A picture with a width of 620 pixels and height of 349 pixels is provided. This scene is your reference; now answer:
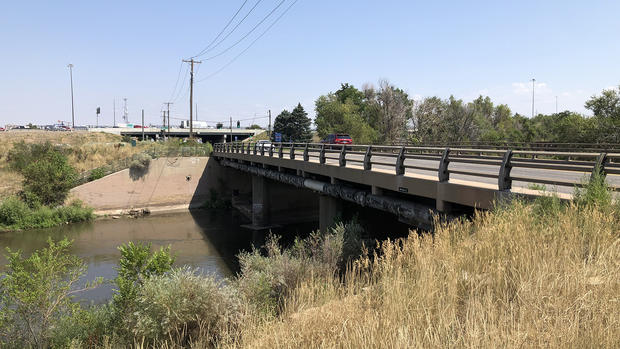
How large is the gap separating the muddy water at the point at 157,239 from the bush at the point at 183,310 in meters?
9.85

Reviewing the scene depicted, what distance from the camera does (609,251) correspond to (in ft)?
14.4

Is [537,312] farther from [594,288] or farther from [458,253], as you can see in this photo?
[458,253]

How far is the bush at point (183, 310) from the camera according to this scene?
6.16 meters

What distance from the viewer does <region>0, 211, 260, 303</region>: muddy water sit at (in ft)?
64.7

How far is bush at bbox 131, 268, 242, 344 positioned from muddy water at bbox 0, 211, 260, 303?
9.85m

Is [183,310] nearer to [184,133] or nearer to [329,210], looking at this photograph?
[329,210]

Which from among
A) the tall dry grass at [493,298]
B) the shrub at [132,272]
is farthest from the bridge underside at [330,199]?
the shrub at [132,272]

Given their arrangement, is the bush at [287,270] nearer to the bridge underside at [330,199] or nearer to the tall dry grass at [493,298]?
the bridge underside at [330,199]

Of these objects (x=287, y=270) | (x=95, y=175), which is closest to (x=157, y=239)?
(x=95, y=175)

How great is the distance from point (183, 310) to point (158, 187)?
1273 inches

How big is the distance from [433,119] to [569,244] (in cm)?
4445

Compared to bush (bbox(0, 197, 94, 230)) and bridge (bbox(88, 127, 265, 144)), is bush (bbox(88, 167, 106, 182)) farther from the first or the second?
bridge (bbox(88, 127, 265, 144))

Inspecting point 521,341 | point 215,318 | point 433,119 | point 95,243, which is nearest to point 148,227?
point 95,243

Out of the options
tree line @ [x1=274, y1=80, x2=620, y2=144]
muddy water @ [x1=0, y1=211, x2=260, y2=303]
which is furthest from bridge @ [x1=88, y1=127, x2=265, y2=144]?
muddy water @ [x1=0, y1=211, x2=260, y2=303]
